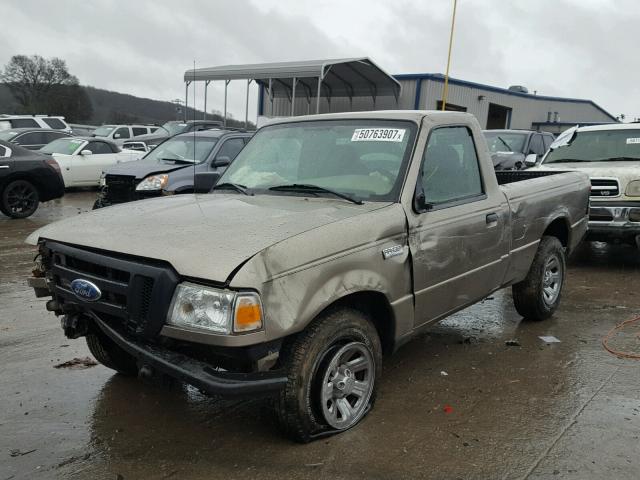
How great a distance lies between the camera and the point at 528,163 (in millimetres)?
9211

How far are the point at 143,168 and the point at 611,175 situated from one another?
7.05 m

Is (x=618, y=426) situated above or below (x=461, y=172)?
below

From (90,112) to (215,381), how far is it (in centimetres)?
7627

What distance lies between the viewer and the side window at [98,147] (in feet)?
50.3

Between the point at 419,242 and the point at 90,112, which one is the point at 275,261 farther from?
the point at 90,112

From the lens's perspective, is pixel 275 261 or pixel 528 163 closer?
pixel 275 261

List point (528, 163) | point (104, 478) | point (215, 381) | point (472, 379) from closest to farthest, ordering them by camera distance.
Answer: point (215, 381), point (104, 478), point (472, 379), point (528, 163)

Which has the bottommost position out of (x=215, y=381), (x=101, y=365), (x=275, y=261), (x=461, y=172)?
(x=101, y=365)

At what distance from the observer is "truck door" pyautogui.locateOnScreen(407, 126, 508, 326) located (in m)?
3.66

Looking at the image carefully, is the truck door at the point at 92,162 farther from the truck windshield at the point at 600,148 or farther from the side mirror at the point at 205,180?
the truck windshield at the point at 600,148

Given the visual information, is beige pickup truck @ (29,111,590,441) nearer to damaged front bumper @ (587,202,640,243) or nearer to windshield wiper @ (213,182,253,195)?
windshield wiper @ (213,182,253,195)

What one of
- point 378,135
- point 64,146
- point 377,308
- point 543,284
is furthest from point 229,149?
point 64,146

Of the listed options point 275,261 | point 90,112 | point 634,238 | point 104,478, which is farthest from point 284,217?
point 90,112

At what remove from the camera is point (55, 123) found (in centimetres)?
2108
